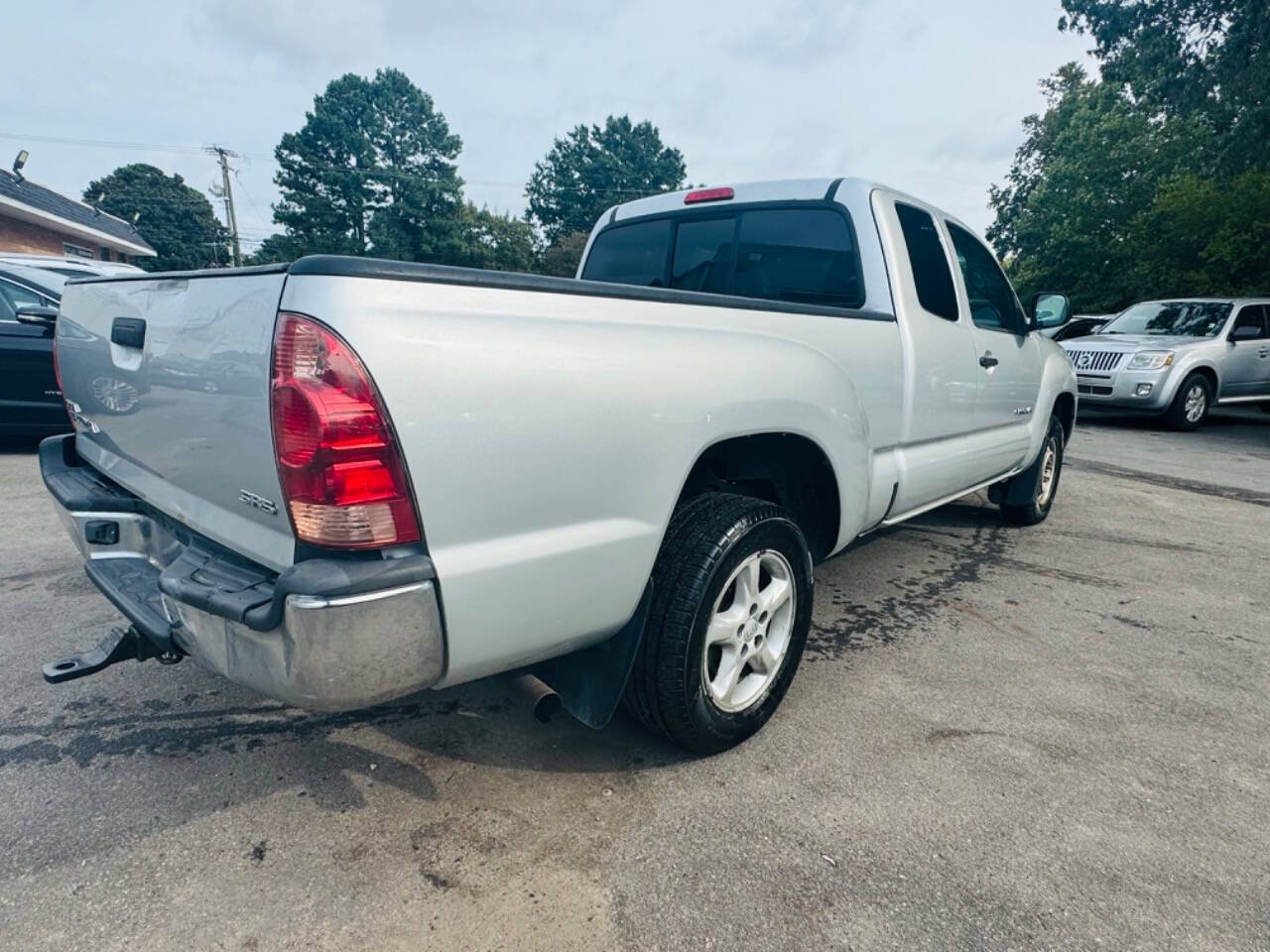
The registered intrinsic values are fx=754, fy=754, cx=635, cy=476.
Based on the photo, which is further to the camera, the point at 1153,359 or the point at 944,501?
the point at 1153,359

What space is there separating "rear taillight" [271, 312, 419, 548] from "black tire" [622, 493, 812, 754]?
808 millimetres

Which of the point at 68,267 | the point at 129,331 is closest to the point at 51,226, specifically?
the point at 68,267

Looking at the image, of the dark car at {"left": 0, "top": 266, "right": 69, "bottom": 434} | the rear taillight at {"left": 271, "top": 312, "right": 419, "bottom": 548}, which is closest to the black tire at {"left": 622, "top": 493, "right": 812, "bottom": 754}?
the rear taillight at {"left": 271, "top": 312, "right": 419, "bottom": 548}

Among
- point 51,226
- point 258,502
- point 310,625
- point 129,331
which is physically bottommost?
point 310,625

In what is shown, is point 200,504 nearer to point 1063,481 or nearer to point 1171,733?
point 1171,733

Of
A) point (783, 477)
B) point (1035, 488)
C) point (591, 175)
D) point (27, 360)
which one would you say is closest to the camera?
point (783, 477)

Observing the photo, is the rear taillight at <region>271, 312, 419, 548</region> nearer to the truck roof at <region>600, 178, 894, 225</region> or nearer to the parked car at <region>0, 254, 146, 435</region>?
the truck roof at <region>600, 178, 894, 225</region>

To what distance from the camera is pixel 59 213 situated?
20359 mm

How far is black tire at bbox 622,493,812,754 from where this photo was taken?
2.08m

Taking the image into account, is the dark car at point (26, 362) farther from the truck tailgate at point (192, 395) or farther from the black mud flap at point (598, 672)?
the black mud flap at point (598, 672)

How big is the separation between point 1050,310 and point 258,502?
14.0ft

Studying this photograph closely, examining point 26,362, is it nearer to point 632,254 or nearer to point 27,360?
point 27,360

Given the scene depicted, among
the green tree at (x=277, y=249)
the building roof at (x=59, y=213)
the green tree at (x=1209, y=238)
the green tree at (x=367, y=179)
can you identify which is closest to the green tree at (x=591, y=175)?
the green tree at (x=367, y=179)

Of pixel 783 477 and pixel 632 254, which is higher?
pixel 632 254
